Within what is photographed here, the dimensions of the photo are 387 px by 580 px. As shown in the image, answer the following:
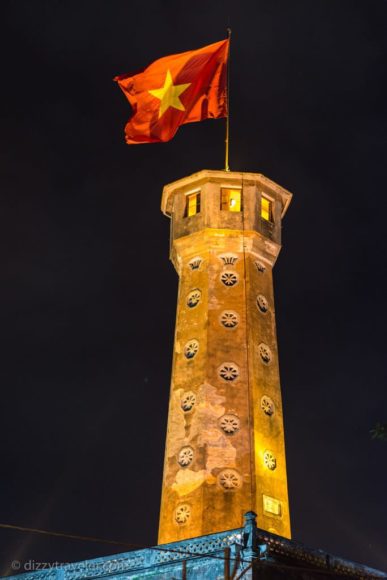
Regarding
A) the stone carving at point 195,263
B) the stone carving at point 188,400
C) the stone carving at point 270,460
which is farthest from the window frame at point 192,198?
the stone carving at point 270,460

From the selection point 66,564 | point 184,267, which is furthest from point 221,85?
point 66,564

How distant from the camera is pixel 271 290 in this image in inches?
1364

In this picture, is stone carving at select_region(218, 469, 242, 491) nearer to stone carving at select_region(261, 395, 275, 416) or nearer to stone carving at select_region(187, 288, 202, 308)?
stone carving at select_region(261, 395, 275, 416)

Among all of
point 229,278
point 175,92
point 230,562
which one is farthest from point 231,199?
point 230,562

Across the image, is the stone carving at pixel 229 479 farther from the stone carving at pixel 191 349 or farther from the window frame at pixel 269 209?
the window frame at pixel 269 209

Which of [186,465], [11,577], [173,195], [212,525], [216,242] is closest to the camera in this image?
[11,577]

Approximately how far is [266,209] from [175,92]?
25.1ft

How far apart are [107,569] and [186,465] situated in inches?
299

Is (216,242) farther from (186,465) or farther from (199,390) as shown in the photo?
(186,465)

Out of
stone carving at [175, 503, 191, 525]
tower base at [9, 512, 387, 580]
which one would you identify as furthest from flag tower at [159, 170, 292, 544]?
tower base at [9, 512, 387, 580]

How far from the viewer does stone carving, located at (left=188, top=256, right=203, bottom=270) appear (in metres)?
34.3

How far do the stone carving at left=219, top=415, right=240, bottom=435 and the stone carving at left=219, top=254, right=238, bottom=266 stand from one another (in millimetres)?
7299

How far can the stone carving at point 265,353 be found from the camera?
31938 millimetres

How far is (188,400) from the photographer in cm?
3069
